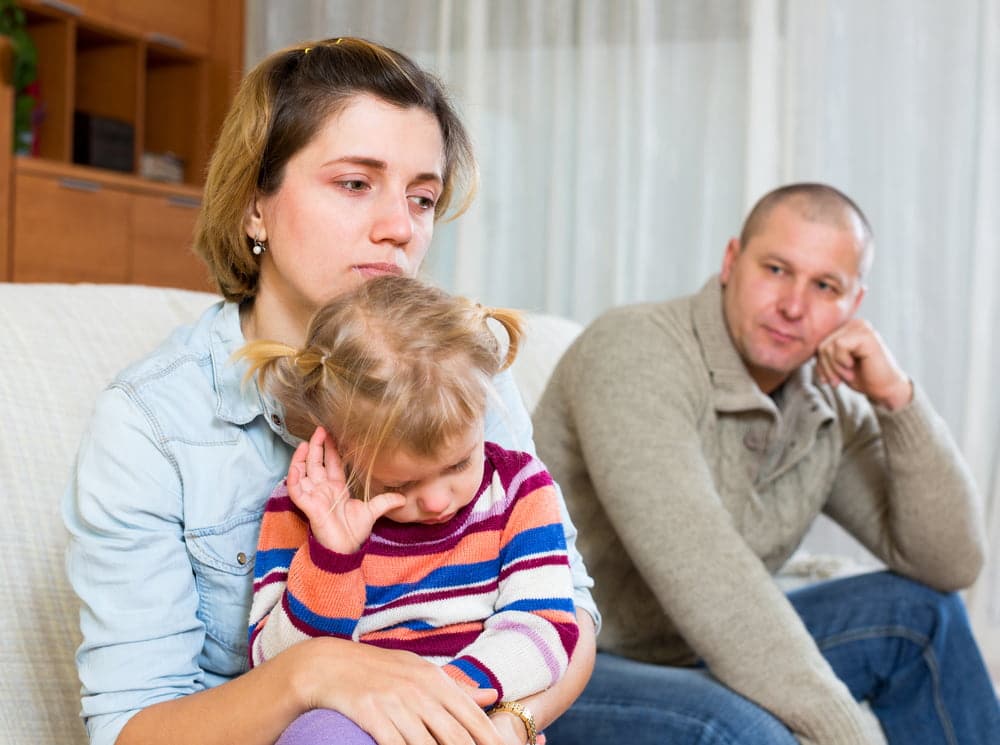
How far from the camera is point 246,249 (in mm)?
1236

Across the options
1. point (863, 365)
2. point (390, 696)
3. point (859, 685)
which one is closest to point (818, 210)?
point (863, 365)

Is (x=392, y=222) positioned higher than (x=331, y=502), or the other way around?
(x=392, y=222)

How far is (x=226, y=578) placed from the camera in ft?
3.71

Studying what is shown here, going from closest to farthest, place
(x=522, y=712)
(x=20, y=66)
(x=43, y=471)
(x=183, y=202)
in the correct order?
(x=522, y=712) < (x=43, y=471) < (x=20, y=66) < (x=183, y=202)

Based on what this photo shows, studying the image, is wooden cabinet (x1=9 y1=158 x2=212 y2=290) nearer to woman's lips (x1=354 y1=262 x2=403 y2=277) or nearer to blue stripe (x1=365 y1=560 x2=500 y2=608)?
woman's lips (x1=354 y1=262 x2=403 y2=277)

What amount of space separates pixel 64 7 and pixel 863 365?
3049 millimetres

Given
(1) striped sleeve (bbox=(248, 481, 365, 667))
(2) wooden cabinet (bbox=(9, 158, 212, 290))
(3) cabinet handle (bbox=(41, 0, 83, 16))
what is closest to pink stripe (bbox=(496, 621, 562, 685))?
(1) striped sleeve (bbox=(248, 481, 365, 667))

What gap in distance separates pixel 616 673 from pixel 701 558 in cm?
21

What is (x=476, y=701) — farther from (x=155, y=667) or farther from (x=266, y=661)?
→ (x=155, y=667)

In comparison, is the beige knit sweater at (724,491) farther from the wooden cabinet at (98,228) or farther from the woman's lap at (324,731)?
the wooden cabinet at (98,228)

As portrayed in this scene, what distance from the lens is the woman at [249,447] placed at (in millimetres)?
995

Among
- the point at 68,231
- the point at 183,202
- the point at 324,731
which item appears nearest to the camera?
the point at 324,731

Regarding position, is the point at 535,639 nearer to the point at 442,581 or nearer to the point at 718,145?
the point at 442,581

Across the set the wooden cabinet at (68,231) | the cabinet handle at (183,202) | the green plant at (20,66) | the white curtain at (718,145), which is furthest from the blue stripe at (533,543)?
the cabinet handle at (183,202)
